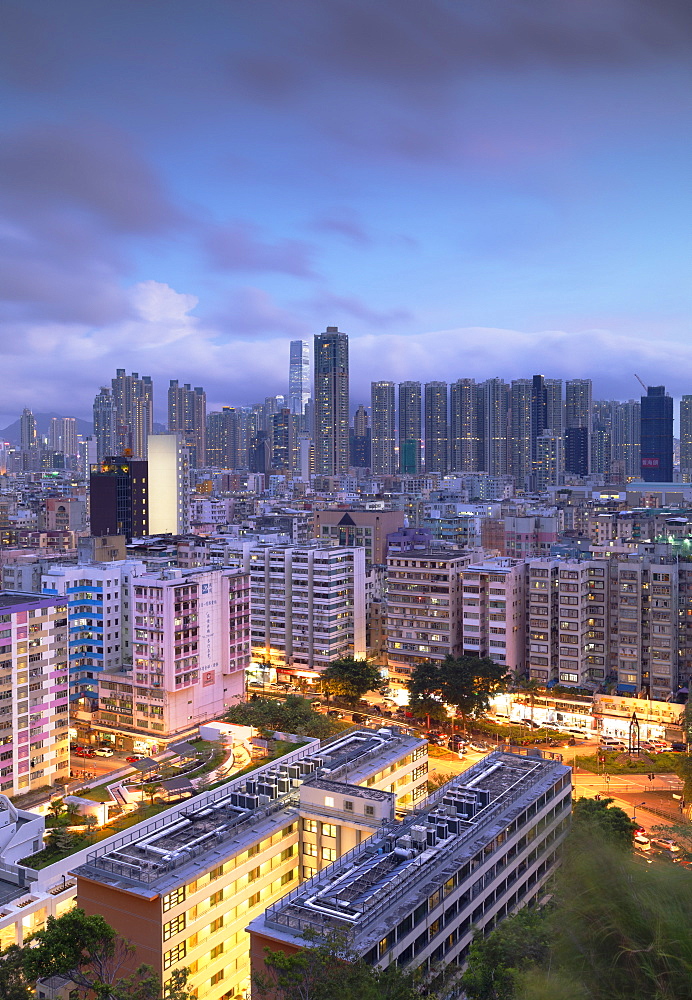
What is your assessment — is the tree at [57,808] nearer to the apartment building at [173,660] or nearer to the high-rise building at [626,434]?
the apartment building at [173,660]

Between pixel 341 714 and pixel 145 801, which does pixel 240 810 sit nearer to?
pixel 145 801

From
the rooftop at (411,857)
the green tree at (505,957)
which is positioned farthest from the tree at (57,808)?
the green tree at (505,957)

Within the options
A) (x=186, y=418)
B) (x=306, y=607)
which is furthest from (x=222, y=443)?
(x=306, y=607)

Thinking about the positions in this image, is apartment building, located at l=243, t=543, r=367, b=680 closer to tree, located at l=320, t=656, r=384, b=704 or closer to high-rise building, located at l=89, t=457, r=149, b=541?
tree, located at l=320, t=656, r=384, b=704

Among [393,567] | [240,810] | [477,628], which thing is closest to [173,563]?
[393,567]

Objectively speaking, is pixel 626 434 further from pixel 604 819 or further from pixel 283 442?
pixel 604 819

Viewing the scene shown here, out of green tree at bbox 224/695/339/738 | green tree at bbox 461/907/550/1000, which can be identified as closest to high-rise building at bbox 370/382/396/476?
green tree at bbox 224/695/339/738

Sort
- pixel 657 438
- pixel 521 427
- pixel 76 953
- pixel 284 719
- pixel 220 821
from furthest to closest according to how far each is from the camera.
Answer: pixel 521 427, pixel 657 438, pixel 284 719, pixel 220 821, pixel 76 953
